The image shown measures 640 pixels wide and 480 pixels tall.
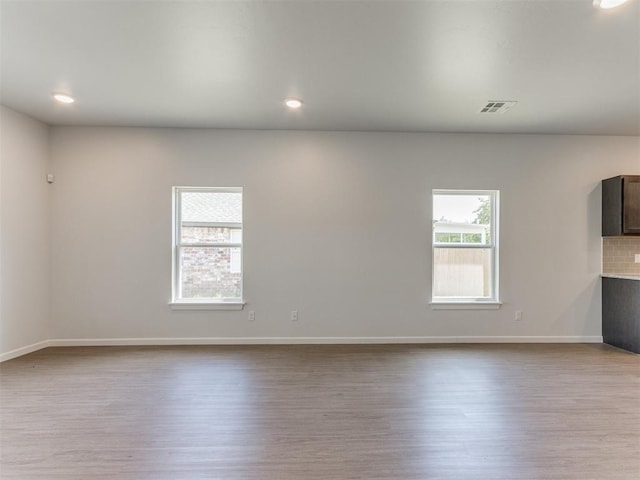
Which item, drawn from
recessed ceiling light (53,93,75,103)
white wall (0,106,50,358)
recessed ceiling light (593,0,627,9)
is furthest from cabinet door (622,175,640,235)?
white wall (0,106,50,358)

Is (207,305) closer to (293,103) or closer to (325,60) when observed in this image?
(293,103)

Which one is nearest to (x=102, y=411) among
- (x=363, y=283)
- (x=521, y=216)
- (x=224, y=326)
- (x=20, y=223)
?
(x=224, y=326)

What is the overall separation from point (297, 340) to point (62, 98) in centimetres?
369

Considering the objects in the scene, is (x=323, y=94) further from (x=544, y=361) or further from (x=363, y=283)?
(x=544, y=361)

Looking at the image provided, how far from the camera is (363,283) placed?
13.9 feet

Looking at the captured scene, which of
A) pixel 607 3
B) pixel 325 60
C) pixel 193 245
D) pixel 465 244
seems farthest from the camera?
pixel 465 244

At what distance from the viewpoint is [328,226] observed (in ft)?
13.9

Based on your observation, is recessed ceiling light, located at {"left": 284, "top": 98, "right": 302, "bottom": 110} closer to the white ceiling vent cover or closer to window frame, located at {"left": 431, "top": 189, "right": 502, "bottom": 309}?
the white ceiling vent cover

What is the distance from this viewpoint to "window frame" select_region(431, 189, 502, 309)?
4.25 metres

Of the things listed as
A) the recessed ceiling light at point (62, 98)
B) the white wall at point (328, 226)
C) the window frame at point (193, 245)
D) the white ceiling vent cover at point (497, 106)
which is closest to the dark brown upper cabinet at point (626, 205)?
the white wall at point (328, 226)

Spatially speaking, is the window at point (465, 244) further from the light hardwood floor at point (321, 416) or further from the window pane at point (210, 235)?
the window pane at point (210, 235)

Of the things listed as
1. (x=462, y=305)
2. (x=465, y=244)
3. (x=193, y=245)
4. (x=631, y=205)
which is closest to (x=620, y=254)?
(x=631, y=205)

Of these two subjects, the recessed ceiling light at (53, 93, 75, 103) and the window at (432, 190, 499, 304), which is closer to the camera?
the recessed ceiling light at (53, 93, 75, 103)

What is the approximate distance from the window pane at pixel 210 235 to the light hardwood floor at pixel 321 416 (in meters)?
1.44
